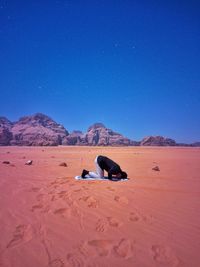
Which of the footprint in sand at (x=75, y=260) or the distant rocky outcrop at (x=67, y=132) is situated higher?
the distant rocky outcrop at (x=67, y=132)

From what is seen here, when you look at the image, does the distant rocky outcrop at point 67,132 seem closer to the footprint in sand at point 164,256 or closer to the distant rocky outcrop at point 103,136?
the distant rocky outcrop at point 103,136

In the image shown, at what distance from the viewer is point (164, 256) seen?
2.85 m

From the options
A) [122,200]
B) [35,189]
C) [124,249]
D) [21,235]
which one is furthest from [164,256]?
[35,189]

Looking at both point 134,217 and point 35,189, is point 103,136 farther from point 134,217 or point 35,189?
point 134,217

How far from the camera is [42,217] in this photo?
3945 mm

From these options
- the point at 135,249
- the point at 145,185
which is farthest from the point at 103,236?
the point at 145,185

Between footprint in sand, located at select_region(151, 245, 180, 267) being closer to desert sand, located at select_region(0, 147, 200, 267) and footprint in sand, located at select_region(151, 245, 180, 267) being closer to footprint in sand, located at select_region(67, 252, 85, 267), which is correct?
desert sand, located at select_region(0, 147, 200, 267)

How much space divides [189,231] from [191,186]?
139 inches

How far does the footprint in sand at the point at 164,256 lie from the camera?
8.89 ft

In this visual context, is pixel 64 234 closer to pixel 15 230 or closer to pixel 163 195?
pixel 15 230

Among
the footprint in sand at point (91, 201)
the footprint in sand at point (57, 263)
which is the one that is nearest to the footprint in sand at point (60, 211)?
the footprint in sand at point (91, 201)

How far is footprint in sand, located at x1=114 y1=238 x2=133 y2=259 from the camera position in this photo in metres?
2.85

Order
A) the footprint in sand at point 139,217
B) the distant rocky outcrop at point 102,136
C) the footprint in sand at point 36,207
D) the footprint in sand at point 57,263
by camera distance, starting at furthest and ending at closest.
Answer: the distant rocky outcrop at point 102,136
the footprint in sand at point 36,207
the footprint in sand at point 139,217
the footprint in sand at point 57,263

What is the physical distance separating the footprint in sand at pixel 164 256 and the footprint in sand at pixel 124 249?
272mm
